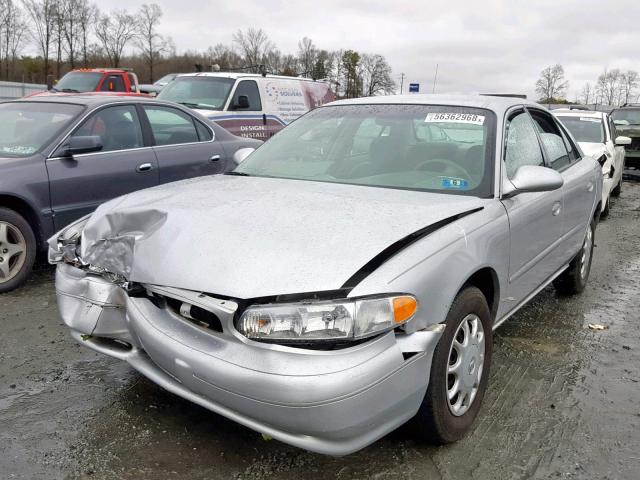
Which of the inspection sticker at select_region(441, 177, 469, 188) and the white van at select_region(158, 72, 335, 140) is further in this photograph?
the white van at select_region(158, 72, 335, 140)

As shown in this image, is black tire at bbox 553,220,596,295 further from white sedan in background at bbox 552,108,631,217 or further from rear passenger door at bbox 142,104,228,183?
white sedan in background at bbox 552,108,631,217

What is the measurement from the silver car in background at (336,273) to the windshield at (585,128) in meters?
6.54

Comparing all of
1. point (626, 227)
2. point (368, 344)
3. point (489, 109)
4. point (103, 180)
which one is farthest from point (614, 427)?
point (626, 227)

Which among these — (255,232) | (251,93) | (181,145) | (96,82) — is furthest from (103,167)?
(96,82)

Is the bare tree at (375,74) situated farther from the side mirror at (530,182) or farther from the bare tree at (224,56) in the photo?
the side mirror at (530,182)

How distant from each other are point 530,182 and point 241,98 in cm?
733

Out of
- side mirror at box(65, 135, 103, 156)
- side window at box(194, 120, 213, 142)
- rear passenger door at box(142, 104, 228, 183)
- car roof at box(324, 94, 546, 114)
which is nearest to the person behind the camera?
car roof at box(324, 94, 546, 114)

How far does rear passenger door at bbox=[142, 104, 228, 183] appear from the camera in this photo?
5.67 m

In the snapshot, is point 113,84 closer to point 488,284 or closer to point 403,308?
point 488,284

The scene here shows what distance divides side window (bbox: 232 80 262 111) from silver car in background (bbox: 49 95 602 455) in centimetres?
645

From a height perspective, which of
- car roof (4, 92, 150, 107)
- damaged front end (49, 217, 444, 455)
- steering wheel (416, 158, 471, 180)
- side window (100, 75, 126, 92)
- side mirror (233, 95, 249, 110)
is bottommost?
damaged front end (49, 217, 444, 455)

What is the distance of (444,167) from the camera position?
3.22 meters

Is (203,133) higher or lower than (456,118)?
lower

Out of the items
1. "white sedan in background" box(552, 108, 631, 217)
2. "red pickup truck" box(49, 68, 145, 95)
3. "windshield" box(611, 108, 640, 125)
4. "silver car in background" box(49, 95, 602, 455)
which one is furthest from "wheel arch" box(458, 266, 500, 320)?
"windshield" box(611, 108, 640, 125)
